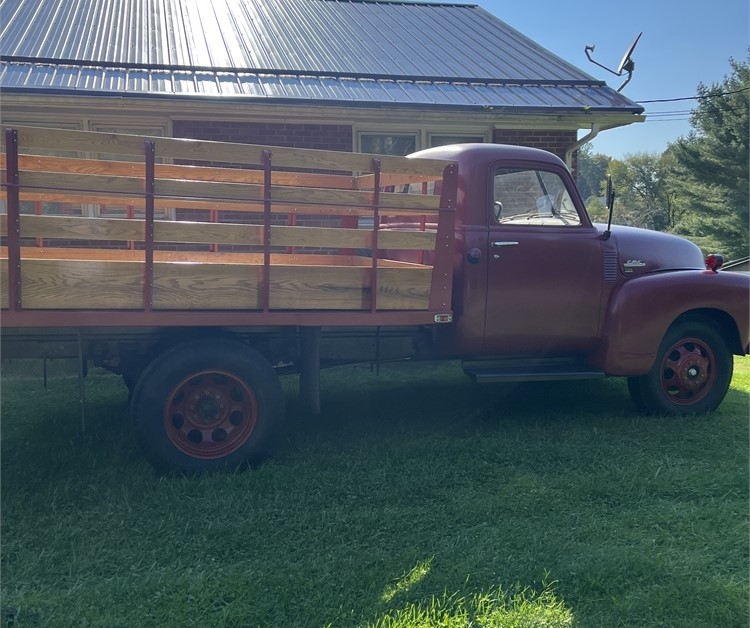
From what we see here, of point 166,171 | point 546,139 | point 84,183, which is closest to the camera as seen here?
point 84,183

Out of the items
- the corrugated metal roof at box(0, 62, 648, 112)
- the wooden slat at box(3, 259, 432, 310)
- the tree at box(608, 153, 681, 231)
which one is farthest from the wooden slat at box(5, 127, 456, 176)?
the tree at box(608, 153, 681, 231)

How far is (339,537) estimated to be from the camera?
326 cm

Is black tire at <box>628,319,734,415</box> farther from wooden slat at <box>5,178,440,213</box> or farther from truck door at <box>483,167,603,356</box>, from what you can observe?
wooden slat at <box>5,178,440,213</box>

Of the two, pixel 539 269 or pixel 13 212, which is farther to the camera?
pixel 539 269

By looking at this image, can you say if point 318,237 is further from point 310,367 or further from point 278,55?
point 278,55

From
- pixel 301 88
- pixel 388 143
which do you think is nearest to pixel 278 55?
pixel 301 88

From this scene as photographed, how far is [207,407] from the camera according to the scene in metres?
4.03

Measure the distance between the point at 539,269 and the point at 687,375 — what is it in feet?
5.39

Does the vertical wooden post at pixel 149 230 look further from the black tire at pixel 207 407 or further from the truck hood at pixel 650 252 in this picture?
the truck hood at pixel 650 252

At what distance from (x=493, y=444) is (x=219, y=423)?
Result: 6.25ft

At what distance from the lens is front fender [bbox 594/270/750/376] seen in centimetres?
493

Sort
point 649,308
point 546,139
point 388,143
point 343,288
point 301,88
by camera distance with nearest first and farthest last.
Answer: point 343,288 → point 649,308 → point 301,88 → point 546,139 → point 388,143

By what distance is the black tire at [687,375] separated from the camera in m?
5.20

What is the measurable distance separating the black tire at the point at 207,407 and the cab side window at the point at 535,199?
2196 mm
